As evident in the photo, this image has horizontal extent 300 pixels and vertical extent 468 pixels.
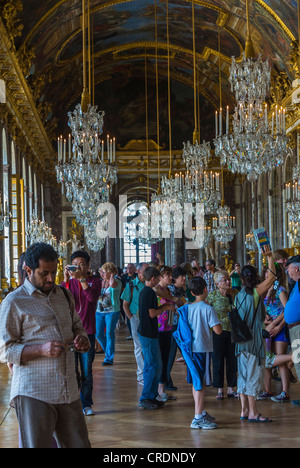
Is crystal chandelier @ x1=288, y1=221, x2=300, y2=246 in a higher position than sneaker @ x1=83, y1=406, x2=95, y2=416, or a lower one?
higher

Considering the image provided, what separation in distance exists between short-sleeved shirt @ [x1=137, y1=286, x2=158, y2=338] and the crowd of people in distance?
0.01 metres

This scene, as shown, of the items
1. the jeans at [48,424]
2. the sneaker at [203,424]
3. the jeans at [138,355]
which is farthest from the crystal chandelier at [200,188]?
the jeans at [48,424]

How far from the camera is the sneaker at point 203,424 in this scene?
6.46 meters

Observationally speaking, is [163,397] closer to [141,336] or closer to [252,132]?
[141,336]

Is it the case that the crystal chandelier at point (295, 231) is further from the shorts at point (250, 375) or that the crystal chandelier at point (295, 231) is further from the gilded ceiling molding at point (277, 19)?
the shorts at point (250, 375)

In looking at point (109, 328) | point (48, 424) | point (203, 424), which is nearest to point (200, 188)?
point (109, 328)

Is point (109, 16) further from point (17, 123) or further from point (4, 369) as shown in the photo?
point (4, 369)

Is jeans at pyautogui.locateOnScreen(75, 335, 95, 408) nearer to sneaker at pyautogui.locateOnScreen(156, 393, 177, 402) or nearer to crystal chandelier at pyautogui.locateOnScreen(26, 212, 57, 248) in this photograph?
sneaker at pyautogui.locateOnScreen(156, 393, 177, 402)

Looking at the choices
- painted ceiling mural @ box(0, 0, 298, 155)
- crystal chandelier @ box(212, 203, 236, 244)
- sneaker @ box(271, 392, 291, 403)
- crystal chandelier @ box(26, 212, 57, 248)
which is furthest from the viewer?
crystal chandelier @ box(26, 212, 57, 248)

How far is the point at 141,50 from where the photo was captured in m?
→ 28.1

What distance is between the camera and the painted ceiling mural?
2042 centimetres

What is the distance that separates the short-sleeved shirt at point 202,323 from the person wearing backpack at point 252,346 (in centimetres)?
37

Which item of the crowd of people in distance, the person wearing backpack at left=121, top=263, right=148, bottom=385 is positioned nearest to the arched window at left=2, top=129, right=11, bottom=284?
the crowd of people in distance

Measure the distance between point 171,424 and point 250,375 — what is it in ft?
3.13
